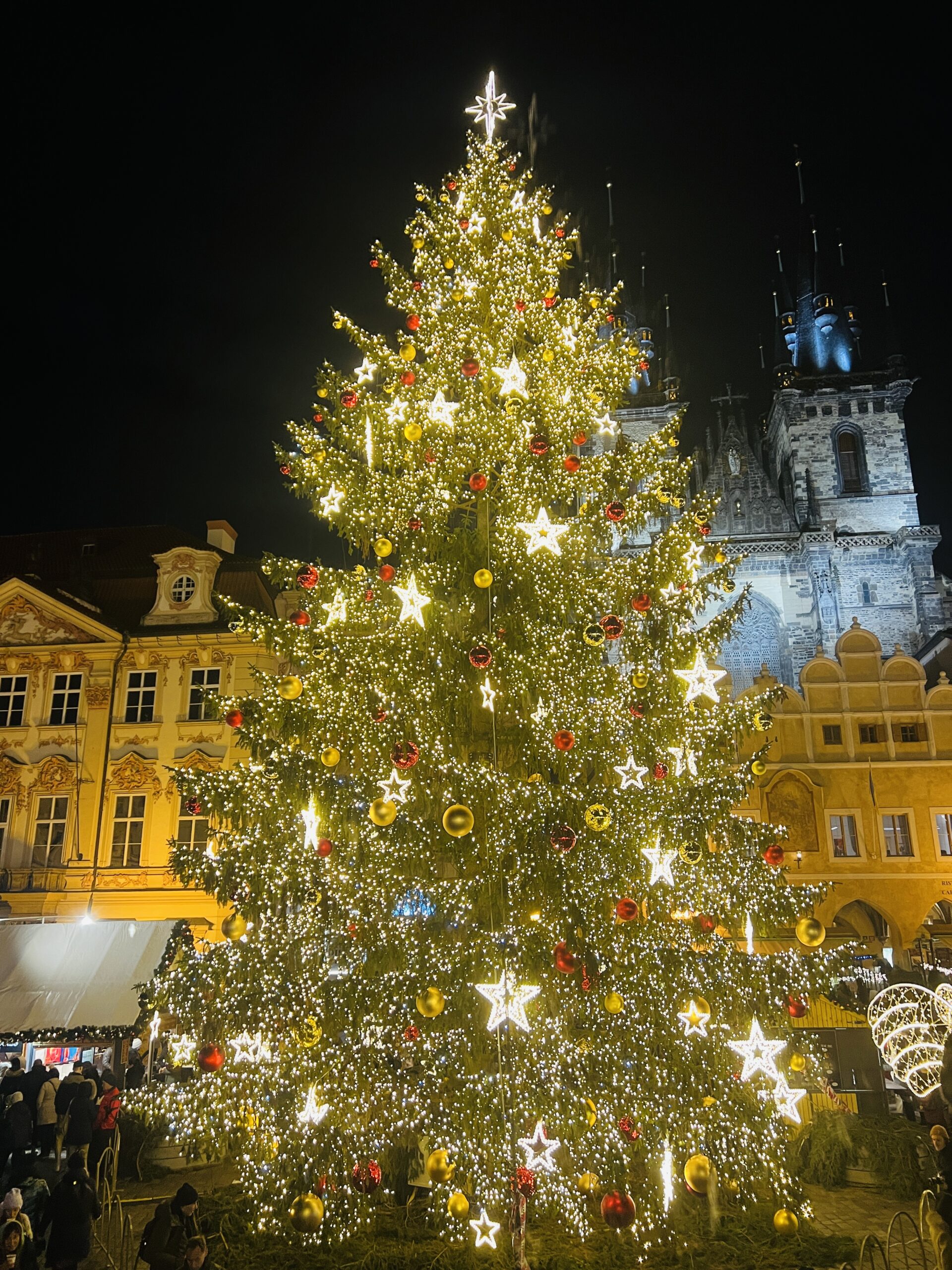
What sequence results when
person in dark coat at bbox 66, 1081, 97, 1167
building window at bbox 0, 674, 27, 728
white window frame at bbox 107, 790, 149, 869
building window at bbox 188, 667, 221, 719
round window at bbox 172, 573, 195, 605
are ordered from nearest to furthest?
person in dark coat at bbox 66, 1081, 97, 1167 < white window frame at bbox 107, 790, 149, 869 < building window at bbox 188, 667, 221, 719 < building window at bbox 0, 674, 27, 728 < round window at bbox 172, 573, 195, 605

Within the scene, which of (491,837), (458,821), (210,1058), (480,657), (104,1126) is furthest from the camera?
(104,1126)

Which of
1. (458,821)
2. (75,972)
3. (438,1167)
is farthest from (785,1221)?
(75,972)

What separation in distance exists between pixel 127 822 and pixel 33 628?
5448 mm

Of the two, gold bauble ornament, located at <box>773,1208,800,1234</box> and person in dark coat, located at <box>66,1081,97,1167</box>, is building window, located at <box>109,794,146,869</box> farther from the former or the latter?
gold bauble ornament, located at <box>773,1208,800,1234</box>

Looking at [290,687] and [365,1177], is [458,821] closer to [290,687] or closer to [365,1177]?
[290,687]

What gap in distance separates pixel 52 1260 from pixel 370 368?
8371mm

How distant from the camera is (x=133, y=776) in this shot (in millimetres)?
20734

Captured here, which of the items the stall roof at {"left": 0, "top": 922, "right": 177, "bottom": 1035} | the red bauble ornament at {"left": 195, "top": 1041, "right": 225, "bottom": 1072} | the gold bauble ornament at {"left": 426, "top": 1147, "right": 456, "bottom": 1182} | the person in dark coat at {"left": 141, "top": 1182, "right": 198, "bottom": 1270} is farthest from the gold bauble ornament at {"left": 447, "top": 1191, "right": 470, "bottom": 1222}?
the stall roof at {"left": 0, "top": 922, "right": 177, "bottom": 1035}

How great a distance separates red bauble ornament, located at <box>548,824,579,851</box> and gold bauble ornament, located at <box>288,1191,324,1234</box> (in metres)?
3.08

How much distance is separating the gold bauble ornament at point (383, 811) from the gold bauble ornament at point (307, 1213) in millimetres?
2691

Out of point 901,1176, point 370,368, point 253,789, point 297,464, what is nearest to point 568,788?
point 253,789

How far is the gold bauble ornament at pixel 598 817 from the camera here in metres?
7.40

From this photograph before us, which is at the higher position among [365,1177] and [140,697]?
[140,697]

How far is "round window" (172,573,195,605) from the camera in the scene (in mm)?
22734
